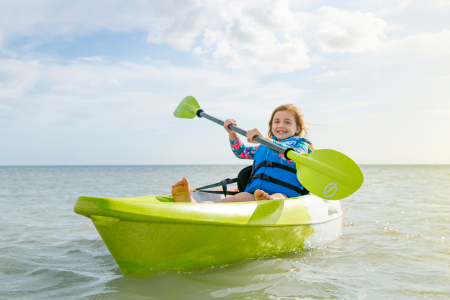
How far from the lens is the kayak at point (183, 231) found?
5.94ft

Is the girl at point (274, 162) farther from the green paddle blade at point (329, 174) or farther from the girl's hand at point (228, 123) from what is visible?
the green paddle blade at point (329, 174)

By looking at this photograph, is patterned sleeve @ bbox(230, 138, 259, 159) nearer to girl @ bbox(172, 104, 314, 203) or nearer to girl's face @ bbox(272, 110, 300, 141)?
girl @ bbox(172, 104, 314, 203)

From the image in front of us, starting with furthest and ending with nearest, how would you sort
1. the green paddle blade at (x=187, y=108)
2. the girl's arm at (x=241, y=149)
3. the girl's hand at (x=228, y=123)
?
1. the green paddle blade at (x=187, y=108)
2. the girl's arm at (x=241, y=149)
3. the girl's hand at (x=228, y=123)

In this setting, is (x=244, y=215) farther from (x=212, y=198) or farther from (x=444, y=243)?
(x=444, y=243)

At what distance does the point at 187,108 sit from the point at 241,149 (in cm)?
106

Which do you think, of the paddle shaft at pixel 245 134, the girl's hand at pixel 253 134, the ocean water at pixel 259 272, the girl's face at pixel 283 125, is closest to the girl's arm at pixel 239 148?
the paddle shaft at pixel 245 134

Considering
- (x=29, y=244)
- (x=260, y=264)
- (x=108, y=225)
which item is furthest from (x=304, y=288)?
(x=29, y=244)

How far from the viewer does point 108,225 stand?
6.05 feet

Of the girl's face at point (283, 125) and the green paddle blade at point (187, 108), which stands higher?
the green paddle blade at point (187, 108)

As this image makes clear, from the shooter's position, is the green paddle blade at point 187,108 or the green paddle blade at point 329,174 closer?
the green paddle blade at point 329,174

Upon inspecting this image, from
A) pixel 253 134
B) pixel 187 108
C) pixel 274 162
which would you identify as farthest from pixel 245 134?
pixel 187 108

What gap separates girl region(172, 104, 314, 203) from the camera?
2.74 metres

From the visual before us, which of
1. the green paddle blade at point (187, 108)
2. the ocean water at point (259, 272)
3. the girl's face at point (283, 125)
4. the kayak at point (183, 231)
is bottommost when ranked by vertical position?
the ocean water at point (259, 272)

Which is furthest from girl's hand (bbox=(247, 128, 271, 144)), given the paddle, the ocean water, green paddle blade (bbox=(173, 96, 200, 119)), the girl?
green paddle blade (bbox=(173, 96, 200, 119))
